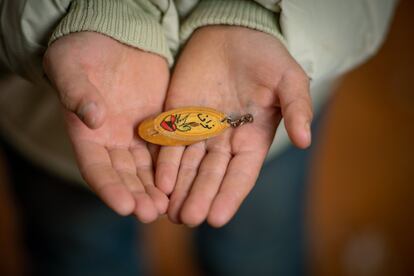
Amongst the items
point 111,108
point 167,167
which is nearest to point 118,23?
point 111,108

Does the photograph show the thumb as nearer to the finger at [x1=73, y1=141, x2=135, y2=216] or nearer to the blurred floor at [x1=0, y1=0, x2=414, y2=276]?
the finger at [x1=73, y1=141, x2=135, y2=216]

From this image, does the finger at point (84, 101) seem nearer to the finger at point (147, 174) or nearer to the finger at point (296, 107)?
the finger at point (147, 174)

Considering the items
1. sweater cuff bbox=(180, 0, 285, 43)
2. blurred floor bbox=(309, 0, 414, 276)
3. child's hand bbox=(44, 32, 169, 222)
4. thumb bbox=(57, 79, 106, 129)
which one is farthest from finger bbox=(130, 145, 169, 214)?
blurred floor bbox=(309, 0, 414, 276)

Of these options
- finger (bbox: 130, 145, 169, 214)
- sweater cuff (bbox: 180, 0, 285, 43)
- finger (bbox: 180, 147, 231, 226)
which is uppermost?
sweater cuff (bbox: 180, 0, 285, 43)

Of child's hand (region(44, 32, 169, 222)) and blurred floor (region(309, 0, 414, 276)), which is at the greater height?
child's hand (region(44, 32, 169, 222))

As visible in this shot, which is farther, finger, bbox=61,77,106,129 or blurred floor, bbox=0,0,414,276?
blurred floor, bbox=0,0,414,276

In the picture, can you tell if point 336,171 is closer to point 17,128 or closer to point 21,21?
point 17,128

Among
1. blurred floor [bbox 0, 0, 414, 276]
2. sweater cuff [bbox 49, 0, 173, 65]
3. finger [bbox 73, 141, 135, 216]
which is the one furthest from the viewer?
blurred floor [bbox 0, 0, 414, 276]

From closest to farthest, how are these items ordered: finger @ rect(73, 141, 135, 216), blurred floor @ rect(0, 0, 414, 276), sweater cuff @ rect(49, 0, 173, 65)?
finger @ rect(73, 141, 135, 216)
sweater cuff @ rect(49, 0, 173, 65)
blurred floor @ rect(0, 0, 414, 276)
